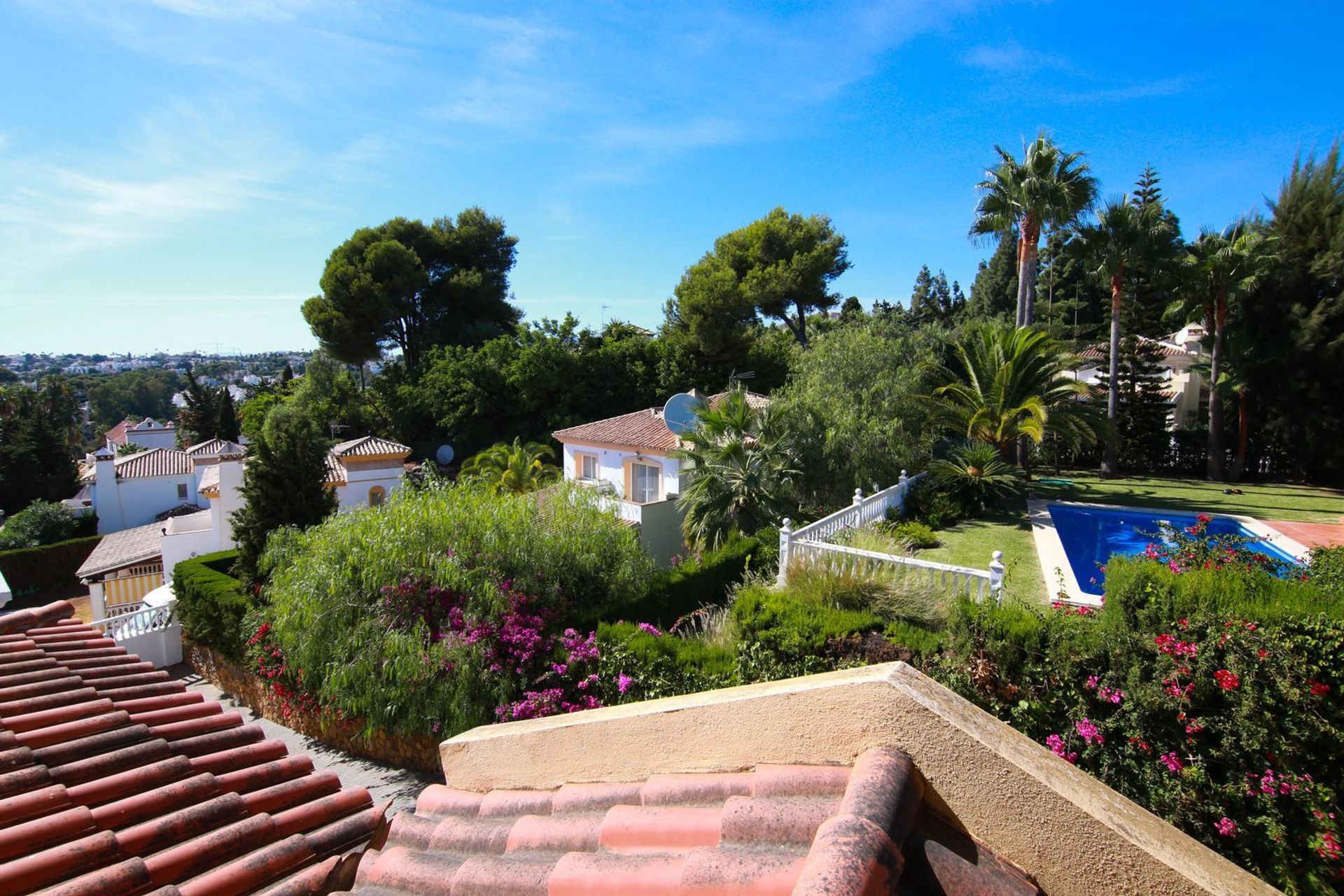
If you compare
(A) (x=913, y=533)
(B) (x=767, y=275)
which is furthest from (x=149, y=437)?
(A) (x=913, y=533)

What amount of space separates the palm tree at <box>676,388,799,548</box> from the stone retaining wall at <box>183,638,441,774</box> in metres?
6.77

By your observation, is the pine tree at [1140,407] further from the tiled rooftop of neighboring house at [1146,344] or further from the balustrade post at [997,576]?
the balustrade post at [997,576]

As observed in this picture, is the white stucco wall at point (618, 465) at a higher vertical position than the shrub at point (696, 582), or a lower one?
higher

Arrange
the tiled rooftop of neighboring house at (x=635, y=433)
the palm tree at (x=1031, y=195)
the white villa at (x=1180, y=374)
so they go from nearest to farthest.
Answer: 1. the palm tree at (x=1031, y=195)
2. the tiled rooftop of neighboring house at (x=635, y=433)
3. the white villa at (x=1180, y=374)

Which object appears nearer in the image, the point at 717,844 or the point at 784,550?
the point at 717,844

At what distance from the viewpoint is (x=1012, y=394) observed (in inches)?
734

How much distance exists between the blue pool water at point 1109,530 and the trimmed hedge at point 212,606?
17.2 meters

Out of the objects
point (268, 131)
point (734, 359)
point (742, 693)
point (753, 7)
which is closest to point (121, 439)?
point (734, 359)

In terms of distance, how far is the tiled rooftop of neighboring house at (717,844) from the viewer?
1.69 meters

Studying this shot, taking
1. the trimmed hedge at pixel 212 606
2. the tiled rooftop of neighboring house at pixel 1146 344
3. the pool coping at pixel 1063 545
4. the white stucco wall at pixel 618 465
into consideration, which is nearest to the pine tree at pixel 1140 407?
the tiled rooftop of neighboring house at pixel 1146 344

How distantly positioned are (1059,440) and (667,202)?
18.1 meters

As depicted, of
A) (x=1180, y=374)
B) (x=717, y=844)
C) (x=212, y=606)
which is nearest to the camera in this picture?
(x=717, y=844)

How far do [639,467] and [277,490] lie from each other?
419 inches

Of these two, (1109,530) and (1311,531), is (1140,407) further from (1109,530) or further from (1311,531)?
(1109,530)
